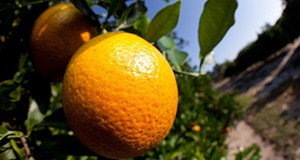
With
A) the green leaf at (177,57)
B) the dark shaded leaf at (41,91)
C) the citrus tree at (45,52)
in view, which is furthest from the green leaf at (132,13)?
the dark shaded leaf at (41,91)

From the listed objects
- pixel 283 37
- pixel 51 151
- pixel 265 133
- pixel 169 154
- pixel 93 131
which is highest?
pixel 93 131

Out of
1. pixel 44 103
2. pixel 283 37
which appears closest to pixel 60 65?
pixel 44 103

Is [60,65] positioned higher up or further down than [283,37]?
higher up

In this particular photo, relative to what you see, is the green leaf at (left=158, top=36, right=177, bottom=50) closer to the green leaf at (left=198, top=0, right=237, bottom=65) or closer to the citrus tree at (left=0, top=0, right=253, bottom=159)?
the citrus tree at (left=0, top=0, right=253, bottom=159)

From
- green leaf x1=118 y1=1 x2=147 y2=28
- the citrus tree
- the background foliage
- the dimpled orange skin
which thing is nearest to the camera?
the dimpled orange skin

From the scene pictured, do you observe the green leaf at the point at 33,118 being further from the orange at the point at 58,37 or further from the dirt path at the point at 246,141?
the dirt path at the point at 246,141

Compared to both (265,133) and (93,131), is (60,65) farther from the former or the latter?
(265,133)

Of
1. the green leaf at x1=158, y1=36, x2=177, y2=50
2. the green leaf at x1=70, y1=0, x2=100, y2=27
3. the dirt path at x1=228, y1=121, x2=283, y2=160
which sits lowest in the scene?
the dirt path at x1=228, y1=121, x2=283, y2=160

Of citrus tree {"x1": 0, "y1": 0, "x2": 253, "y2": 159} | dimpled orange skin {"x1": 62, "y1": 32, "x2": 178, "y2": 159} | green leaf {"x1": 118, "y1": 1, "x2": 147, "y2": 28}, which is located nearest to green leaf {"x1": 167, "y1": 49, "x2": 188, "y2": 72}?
citrus tree {"x1": 0, "y1": 0, "x2": 253, "y2": 159}

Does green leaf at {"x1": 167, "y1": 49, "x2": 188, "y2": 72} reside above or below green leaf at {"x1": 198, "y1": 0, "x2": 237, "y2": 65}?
below
